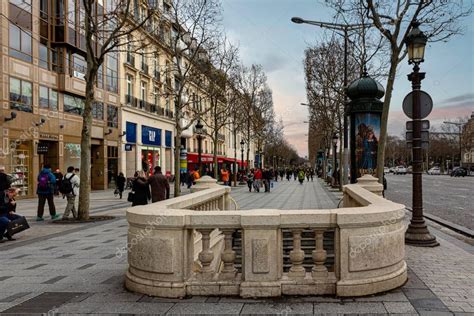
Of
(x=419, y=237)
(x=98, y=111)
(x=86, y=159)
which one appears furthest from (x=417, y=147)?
(x=98, y=111)

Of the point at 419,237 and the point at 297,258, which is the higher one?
the point at 297,258

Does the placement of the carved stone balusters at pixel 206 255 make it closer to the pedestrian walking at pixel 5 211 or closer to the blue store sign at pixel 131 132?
the pedestrian walking at pixel 5 211

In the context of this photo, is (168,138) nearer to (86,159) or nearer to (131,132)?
(131,132)

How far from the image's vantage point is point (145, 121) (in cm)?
4009

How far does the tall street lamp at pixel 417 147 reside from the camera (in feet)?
29.2

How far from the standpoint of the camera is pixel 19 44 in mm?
23344

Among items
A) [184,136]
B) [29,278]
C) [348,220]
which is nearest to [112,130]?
[184,136]

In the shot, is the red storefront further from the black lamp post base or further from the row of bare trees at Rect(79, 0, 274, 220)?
the black lamp post base

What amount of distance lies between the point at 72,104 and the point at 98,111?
3.18 meters

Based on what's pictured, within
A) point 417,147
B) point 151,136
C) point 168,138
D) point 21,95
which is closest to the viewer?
point 417,147

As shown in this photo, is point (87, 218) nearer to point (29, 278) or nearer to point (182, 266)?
point (29, 278)

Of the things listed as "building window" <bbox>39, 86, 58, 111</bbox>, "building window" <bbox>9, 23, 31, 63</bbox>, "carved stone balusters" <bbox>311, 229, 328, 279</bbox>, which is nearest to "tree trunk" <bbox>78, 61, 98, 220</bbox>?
"carved stone balusters" <bbox>311, 229, 328, 279</bbox>

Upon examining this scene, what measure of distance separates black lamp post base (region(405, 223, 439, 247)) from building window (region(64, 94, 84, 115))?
79.6 ft
